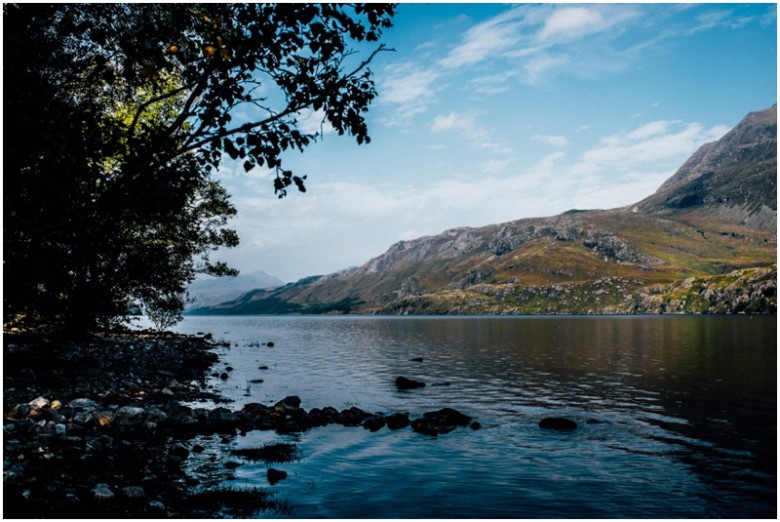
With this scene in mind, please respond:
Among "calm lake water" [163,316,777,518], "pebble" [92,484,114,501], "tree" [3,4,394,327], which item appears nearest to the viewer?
"tree" [3,4,394,327]

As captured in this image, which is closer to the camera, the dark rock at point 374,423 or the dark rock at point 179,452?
the dark rock at point 179,452

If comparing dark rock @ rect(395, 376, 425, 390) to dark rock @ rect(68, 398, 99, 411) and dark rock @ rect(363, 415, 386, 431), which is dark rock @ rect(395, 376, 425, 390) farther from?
dark rock @ rect(68, 398, 99, 411)

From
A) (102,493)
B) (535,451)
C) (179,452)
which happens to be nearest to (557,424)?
(535,451)

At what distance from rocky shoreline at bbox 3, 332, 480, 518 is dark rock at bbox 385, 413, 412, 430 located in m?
0.06

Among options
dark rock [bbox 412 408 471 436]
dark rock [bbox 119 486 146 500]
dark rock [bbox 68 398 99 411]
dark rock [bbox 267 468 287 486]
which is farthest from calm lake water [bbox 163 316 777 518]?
dark rock [bbox 68 398 99 411]

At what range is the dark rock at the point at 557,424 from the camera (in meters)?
28.9

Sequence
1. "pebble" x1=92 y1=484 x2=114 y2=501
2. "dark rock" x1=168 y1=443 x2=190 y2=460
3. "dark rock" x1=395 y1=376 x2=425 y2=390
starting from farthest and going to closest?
"dark rock" x1=395 y1=376 x2=425 y2=390 < "dark rock" x1=168 y1=443 x2=190 y2=460 < "pebble" x1=92 y1=484 x2=114 y2=501

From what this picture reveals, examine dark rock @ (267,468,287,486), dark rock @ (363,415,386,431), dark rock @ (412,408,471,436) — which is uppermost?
dark rock @ (267,468,287,486)

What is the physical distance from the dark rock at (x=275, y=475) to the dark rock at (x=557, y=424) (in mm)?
16339

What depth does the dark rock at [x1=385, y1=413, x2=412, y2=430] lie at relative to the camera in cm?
2888

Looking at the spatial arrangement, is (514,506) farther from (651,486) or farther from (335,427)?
(335,427)

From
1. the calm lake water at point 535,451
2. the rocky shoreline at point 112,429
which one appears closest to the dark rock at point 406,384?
the calm lake water at point 535,451

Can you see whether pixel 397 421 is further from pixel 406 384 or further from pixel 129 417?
pixel 406 384

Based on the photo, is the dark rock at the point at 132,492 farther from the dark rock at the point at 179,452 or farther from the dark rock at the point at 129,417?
the dark rock at the point at 129,417
